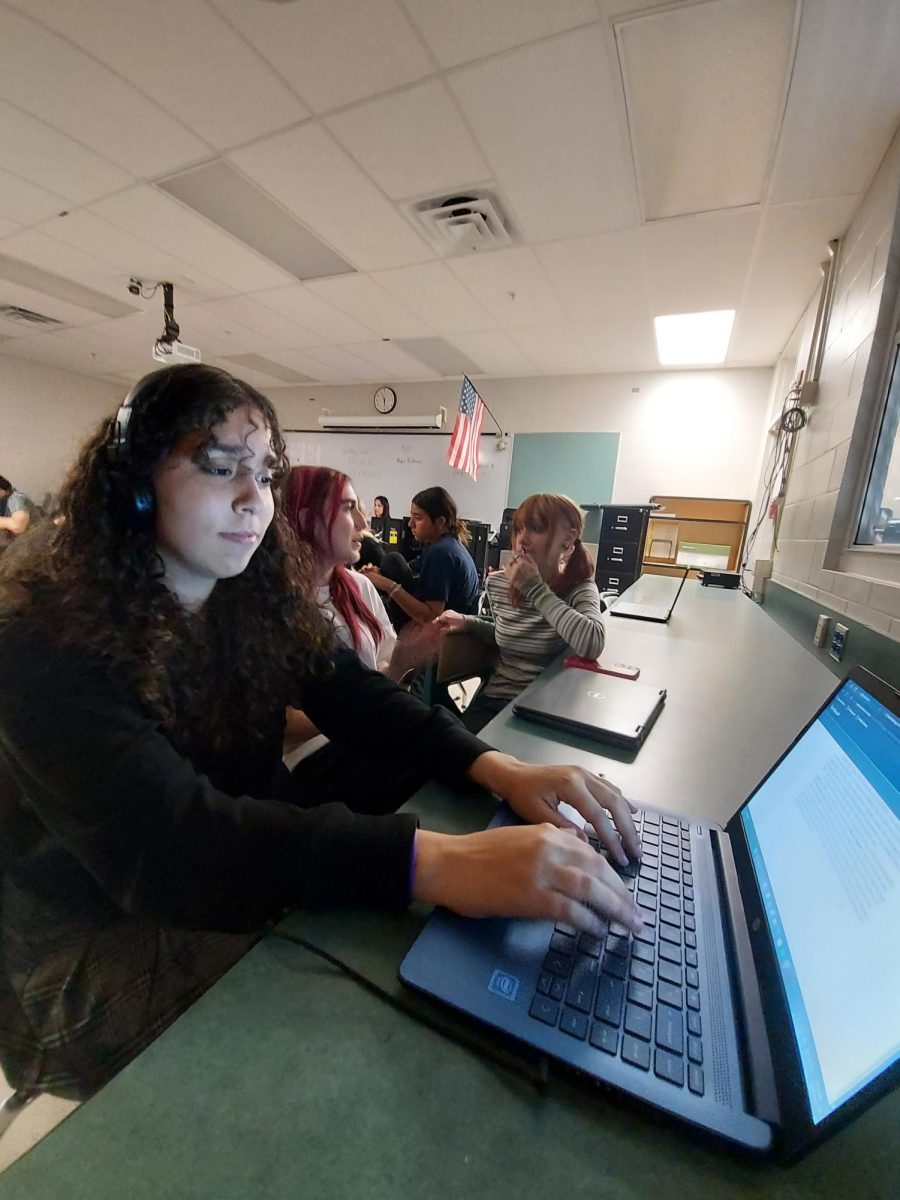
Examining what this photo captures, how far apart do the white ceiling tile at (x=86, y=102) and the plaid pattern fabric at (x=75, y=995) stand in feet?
8.68

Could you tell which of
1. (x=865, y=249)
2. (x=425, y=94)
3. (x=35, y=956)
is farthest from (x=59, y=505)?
(x=865, y=249)

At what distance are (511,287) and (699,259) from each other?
3.56 feet

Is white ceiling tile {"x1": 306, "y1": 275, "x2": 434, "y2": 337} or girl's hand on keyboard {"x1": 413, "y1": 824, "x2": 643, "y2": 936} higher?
white ceiling tile {"x1": 306, "y1": 275, "x2": 434, "y2": 337}

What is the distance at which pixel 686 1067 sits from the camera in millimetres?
316

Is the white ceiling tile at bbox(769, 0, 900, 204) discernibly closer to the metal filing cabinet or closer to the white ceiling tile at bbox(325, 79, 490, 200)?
the white ceiling tile at bbox(325, 79, 490, 200)

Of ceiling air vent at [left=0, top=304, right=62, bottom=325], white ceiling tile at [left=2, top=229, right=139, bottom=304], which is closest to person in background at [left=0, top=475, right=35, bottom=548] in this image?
ceiling air vent at [left=0, top=304, right=62, bottom=325]

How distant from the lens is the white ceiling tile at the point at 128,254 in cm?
281

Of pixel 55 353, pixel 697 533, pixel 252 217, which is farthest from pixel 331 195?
pixel 55 353

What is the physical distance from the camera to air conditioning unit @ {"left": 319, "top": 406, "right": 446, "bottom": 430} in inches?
214

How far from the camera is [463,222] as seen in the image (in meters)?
2.41

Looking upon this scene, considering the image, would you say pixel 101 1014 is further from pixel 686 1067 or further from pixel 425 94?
pixel 425 94

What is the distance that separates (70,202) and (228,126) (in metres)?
1.35

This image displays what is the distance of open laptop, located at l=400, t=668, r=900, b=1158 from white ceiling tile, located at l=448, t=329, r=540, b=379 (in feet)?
13.7

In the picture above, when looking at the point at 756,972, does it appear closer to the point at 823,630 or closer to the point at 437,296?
the point at 823,630
